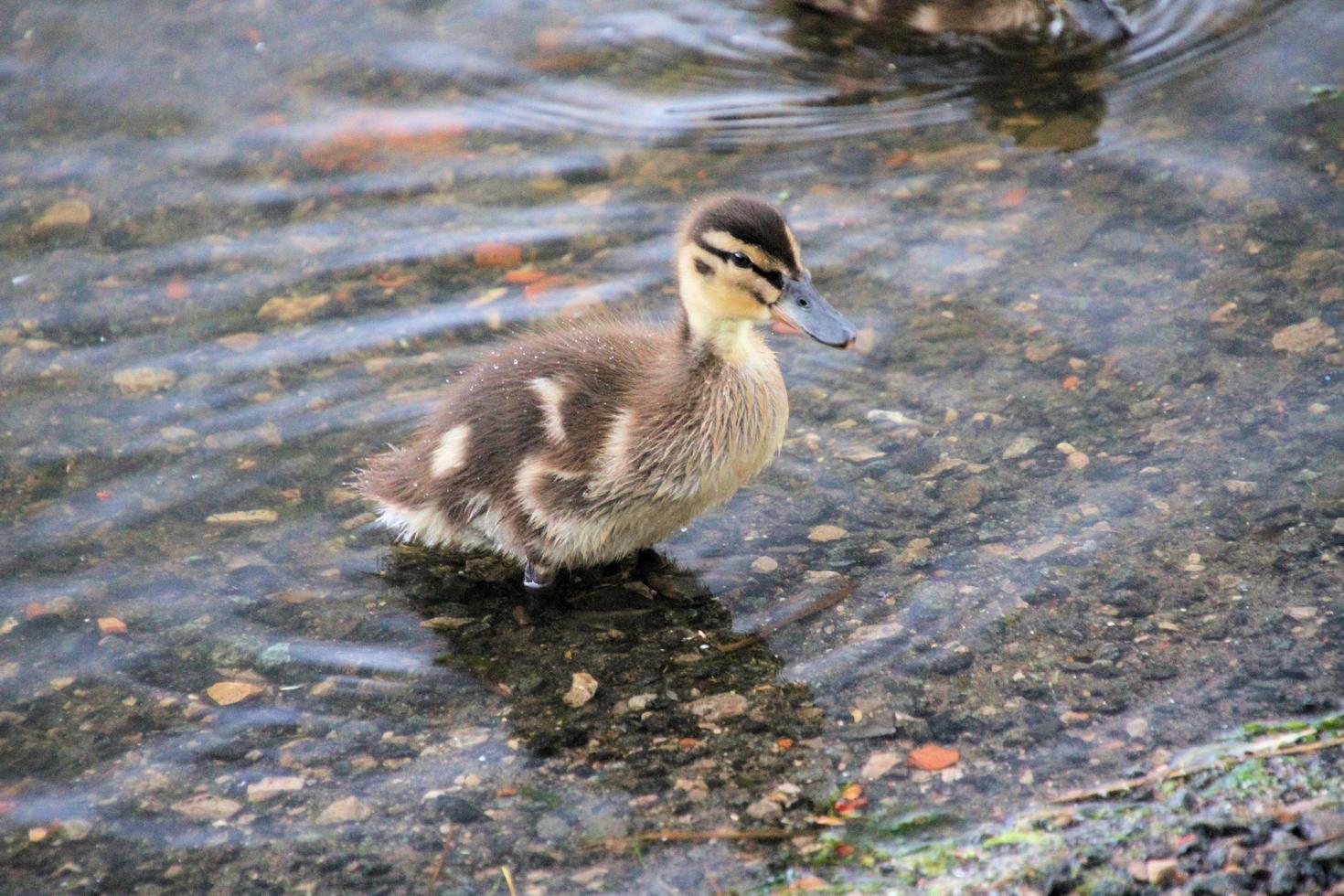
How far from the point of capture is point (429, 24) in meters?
7.45

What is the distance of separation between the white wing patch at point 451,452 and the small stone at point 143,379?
140 centimetres

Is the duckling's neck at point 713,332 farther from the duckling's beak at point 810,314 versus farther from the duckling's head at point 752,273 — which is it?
the duckling's beak at point 810,314

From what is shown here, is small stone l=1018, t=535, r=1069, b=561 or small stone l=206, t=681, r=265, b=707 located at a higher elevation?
small stone l=1018, t=535, r=1069, b=561

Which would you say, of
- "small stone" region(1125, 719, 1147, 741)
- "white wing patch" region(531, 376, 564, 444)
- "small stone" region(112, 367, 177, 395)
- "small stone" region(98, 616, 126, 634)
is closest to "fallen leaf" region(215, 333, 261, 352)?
"small stone" region(112, 367, 177, 395)

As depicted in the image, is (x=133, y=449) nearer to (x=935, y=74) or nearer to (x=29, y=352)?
(x=29, y=352)

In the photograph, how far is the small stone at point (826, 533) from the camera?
4.23 m

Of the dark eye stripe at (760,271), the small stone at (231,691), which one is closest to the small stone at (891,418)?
the dark eye stripe at (760,271)

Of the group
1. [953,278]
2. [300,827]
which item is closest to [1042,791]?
[300,827]

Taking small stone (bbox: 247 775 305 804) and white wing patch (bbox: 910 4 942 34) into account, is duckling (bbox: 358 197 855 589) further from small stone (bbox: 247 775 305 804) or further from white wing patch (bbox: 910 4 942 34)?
white wing patch (bbox: 910 4 942 34)

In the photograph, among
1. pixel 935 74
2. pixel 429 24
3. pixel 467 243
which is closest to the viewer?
pixel 467 243

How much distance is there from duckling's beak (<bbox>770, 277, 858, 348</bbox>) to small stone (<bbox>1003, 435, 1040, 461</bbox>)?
2.52ft

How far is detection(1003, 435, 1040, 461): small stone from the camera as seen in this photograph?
4.45 m

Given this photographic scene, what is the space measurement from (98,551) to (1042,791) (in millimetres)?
2772

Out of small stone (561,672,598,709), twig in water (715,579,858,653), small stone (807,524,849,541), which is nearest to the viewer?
small stone (561,672,598,709)
